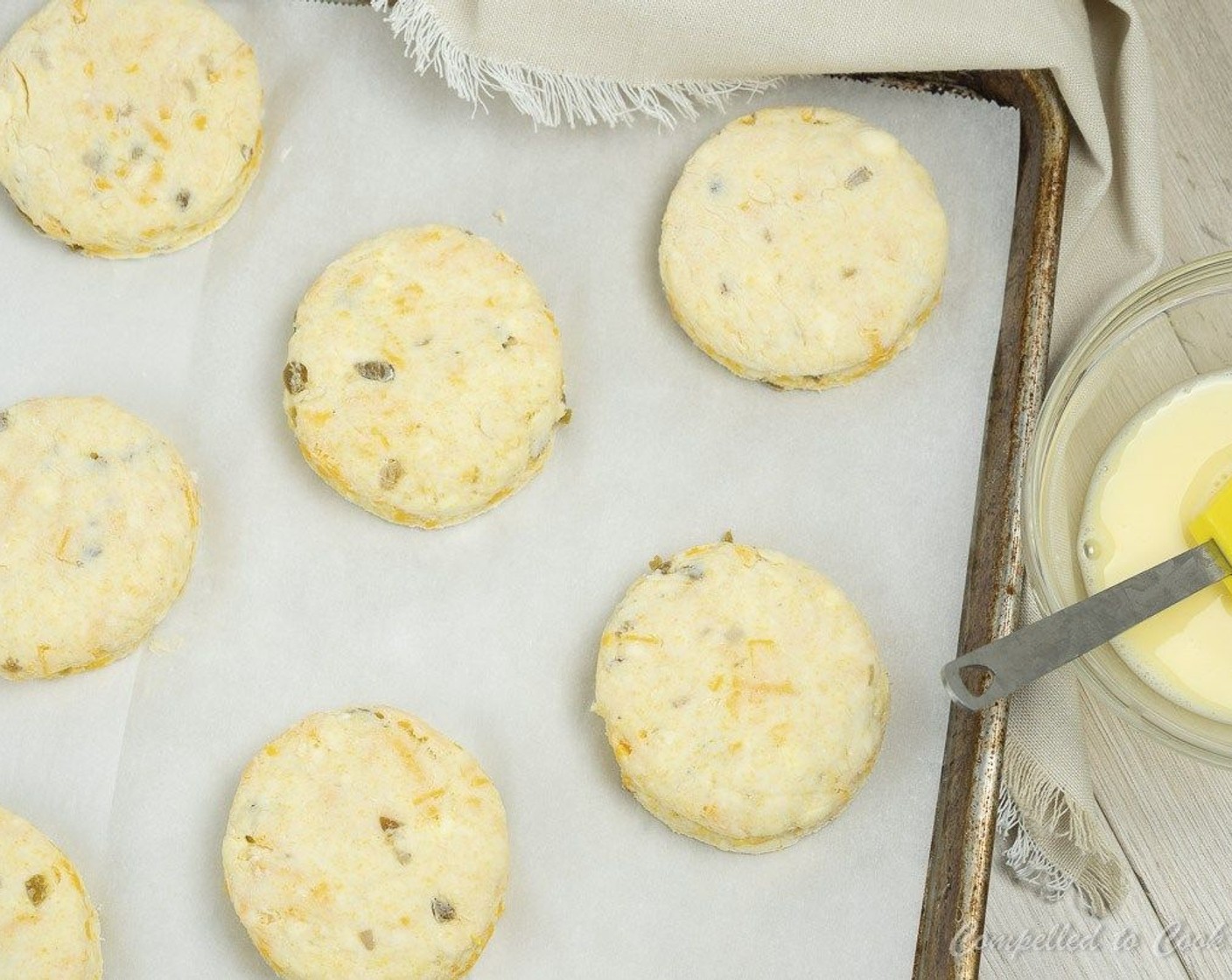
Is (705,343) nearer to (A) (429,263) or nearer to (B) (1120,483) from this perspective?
(A) (429,263)

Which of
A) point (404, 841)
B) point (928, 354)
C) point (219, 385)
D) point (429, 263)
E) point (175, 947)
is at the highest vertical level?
point (928, 354)

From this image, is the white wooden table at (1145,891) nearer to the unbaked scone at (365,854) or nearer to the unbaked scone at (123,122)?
the unbaked scone at (365,854)

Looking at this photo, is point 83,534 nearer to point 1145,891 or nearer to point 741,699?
point 741,699

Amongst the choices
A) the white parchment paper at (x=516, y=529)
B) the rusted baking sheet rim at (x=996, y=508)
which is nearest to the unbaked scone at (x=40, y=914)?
the white parchment paper at (x=516, y=529)

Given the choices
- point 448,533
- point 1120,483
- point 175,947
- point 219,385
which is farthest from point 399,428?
point 1120,483

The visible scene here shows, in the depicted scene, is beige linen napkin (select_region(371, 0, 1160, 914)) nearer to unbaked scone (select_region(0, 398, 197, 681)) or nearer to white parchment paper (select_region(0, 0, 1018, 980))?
white parchment paper (select_region(0, 0, 1018, 980))
